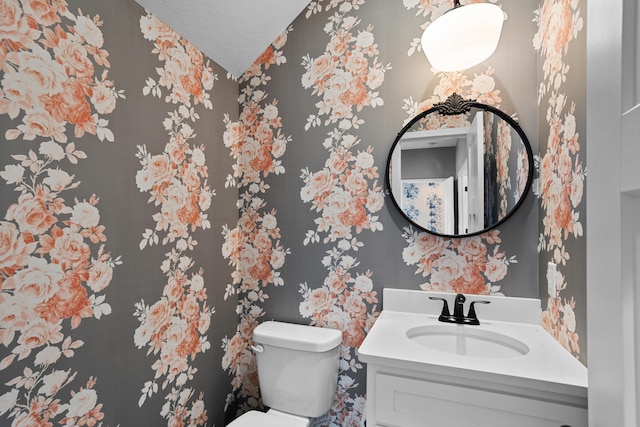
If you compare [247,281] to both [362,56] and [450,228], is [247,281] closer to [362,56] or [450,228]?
[450,228]

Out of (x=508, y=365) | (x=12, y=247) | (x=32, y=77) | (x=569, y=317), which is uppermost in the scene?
(x=32, y=77)

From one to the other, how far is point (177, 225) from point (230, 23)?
3.07ft

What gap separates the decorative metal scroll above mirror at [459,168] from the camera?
132cm

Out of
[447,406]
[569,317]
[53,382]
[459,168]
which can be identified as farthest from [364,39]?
[53,382]

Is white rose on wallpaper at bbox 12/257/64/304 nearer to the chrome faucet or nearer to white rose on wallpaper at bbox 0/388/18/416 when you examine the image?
white rose on wallpaper at bbox 0/388/18/416

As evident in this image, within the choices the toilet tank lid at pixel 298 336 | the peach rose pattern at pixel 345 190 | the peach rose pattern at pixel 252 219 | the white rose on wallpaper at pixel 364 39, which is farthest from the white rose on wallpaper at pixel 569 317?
the white rose on wallpaper at pixel 364 39

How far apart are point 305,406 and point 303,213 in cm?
88

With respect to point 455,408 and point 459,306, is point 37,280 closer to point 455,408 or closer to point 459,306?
point 455,408

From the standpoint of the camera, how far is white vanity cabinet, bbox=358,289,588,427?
862 mm

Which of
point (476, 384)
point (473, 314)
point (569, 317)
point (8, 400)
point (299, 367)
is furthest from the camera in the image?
point (299, 367)

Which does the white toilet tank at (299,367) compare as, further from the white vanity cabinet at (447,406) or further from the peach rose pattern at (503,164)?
the peach rose pattern at (503,164)

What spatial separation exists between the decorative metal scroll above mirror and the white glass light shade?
16 cm

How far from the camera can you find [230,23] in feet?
4.83

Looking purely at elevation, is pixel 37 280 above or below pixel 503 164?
below
